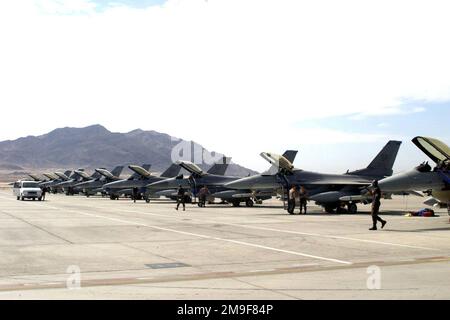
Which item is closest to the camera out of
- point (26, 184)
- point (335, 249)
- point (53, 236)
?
point (335, 249)

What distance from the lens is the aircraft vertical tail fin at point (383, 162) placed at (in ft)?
103

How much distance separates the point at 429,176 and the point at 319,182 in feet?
34.9

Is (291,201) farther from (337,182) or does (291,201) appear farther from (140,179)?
(140,179)

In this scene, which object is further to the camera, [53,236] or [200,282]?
[53,236]

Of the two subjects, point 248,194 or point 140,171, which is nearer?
point 248,194

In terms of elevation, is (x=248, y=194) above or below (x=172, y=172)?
below

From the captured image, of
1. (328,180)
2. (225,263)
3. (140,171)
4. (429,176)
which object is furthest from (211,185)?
(225,263)

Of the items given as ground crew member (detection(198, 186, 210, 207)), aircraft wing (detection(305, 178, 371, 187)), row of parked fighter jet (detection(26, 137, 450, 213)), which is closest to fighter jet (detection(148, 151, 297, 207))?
row of parked fighter jet (detection(26, 137, 450, 213))

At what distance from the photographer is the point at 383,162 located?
104 ft

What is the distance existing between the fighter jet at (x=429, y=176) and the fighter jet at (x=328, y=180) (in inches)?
301

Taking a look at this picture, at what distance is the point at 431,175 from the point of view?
1977 cm

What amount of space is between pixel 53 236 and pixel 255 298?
10295mm
